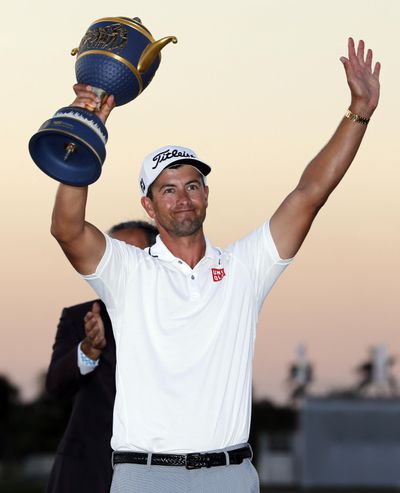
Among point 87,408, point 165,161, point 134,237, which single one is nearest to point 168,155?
point 165,161

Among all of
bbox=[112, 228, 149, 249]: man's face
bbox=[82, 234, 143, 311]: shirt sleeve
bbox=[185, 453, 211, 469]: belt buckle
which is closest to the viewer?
bbox=[185, 453, 211, 469]: belt buckle

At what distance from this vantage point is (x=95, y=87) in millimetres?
5250

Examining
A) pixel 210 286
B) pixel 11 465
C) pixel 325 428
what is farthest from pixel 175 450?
pixel 11 465

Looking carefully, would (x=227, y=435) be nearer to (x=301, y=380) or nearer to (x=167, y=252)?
(x=167, y=252)

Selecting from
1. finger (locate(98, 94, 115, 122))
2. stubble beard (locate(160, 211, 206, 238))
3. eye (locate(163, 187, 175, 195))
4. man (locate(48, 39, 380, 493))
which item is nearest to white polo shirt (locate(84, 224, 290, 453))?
man (locate(48, 39, 380, 493))

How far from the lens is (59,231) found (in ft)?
16.8

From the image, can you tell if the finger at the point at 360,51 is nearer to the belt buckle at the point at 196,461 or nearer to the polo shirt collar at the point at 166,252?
the polo shirt collar at the point at 166,252

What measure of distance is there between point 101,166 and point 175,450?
1173 mm

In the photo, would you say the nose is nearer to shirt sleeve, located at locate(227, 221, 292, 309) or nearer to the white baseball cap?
the white baseball cap

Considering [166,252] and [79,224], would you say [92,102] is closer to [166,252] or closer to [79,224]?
[79,224]

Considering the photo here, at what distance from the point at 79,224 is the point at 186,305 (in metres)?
0.56

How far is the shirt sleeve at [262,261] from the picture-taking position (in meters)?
5.48

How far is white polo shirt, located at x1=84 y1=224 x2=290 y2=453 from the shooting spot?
509 centimetres

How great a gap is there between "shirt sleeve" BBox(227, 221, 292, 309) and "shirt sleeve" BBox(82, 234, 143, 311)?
1.61ft
